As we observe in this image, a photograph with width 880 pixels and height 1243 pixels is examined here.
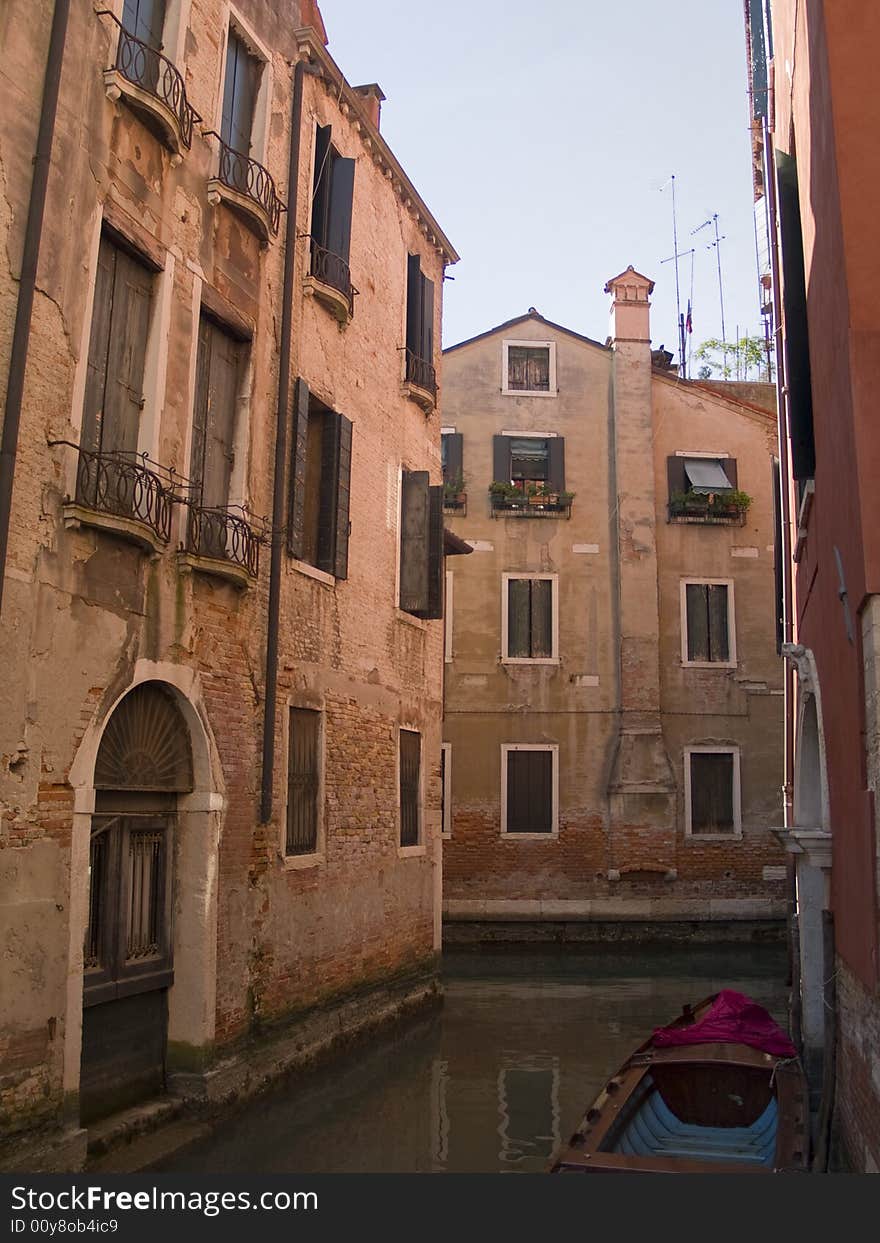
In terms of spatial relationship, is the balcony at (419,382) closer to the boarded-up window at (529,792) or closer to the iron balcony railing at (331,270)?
the iron balcony railing at (331,270)

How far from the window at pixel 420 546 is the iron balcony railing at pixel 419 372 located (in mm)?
1128

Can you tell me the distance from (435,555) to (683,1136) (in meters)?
7.40

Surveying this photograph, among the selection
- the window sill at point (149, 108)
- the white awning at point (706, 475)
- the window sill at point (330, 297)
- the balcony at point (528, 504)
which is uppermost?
the white awning at point (706, 475)

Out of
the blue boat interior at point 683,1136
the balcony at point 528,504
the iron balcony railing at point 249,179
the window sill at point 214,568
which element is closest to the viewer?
the blue boat interior at point 683,1136

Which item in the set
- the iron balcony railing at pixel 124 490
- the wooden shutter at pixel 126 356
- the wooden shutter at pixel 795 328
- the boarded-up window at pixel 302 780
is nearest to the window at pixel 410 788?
the boarded-up window at pixel 302 780

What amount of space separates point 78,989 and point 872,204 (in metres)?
6.55

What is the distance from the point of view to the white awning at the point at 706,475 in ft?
73.1

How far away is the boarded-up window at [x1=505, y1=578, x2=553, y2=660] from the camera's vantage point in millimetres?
21922

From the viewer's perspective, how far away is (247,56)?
33.8ft

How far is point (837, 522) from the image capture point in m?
7.32

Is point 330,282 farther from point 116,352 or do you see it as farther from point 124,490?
point 124,490

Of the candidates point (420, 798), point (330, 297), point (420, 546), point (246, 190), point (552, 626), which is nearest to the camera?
point (246, 190)

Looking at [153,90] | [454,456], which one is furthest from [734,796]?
[153,90]

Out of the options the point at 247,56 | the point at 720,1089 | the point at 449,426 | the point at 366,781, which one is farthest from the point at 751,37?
the point at 720,1089
